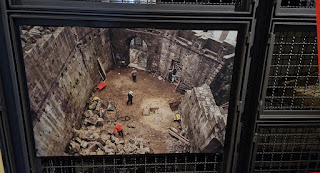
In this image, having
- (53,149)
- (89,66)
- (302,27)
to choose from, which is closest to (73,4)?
(302,27)

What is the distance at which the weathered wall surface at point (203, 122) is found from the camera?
723cm

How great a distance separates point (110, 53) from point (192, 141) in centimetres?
760

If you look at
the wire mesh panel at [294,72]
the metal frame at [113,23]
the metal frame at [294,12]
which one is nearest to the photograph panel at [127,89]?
the wire mesh panel at [294,72]

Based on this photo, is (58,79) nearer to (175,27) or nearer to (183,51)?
(183,51)

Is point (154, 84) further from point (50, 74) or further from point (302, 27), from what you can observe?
point (302, 27)

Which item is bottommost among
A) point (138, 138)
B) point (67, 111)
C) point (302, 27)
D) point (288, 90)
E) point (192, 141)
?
point (138, 138)

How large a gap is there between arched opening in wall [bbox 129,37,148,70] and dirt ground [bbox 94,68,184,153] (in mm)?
764

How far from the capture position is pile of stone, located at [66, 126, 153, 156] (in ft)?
30.4

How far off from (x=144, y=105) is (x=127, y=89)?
157 centimetres

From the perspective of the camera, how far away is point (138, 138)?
10.9 meters

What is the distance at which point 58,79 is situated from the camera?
9.17 metres

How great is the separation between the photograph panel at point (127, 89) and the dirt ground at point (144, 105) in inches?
1.8

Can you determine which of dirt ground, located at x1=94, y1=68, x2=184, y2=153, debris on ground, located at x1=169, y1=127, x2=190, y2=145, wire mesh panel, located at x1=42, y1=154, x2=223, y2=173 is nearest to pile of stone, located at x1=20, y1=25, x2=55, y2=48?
dirt ground, located at x1=94, y1=68, x2=184, y2=153

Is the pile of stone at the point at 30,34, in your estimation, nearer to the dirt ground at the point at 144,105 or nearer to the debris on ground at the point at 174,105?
the dirt ground at the point at 144,105
